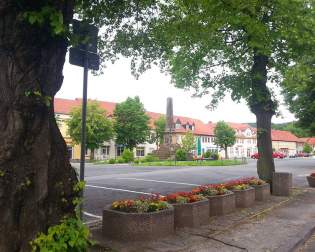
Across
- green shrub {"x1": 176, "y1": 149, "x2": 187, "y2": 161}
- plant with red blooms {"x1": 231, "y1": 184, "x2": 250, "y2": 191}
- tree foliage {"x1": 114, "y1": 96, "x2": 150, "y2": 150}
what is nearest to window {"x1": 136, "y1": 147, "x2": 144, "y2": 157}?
tree foliage {"x1": 114, "y1": 96, "x2": 150, "y2": 150}

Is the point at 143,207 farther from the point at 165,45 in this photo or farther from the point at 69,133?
the point at 69,133

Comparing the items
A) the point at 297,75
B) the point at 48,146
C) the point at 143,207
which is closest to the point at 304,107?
the point at 297,75

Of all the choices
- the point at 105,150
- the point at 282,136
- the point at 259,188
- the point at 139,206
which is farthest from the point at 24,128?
the point at 282,136

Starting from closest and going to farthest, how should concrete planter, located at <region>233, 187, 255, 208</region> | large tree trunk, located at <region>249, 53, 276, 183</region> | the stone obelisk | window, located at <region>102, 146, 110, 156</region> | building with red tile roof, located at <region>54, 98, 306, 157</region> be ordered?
concrete planter, located at <region>233, 187, 255, 208</region>, large tree trunk, located at <region>249, 53, 276, 183</region>, the stone obelisk, window, located at <region>102, 146, 110, 156</region>, building with red tile roof, located at <region>54, 98, 306, 157</region>

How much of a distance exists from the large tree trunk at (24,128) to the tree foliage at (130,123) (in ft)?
192

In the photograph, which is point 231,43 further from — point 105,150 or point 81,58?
point 105,150

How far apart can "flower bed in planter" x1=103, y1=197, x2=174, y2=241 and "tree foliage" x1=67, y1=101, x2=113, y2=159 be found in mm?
46604

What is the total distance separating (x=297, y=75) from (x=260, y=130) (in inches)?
122

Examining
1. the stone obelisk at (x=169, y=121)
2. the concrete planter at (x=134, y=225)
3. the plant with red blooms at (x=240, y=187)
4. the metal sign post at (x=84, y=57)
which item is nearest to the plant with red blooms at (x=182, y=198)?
the concrete planter at (x=134, y=225)

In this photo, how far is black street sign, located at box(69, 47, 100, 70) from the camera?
518 cm

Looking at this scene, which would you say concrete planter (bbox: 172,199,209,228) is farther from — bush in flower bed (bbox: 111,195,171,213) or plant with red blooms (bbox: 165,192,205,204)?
bush in flower bed (bbox: 111,195,171,213)

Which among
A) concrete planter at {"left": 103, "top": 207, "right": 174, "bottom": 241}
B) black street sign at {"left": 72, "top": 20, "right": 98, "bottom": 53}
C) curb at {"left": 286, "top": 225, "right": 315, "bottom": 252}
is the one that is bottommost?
curb at {"left": 286, "top": 225, "right": 315, "bottom": 252}

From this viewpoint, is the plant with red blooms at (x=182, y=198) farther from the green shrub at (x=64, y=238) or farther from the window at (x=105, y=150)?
the window at (x=105, y=150)

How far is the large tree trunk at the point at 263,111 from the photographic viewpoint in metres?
13.1
